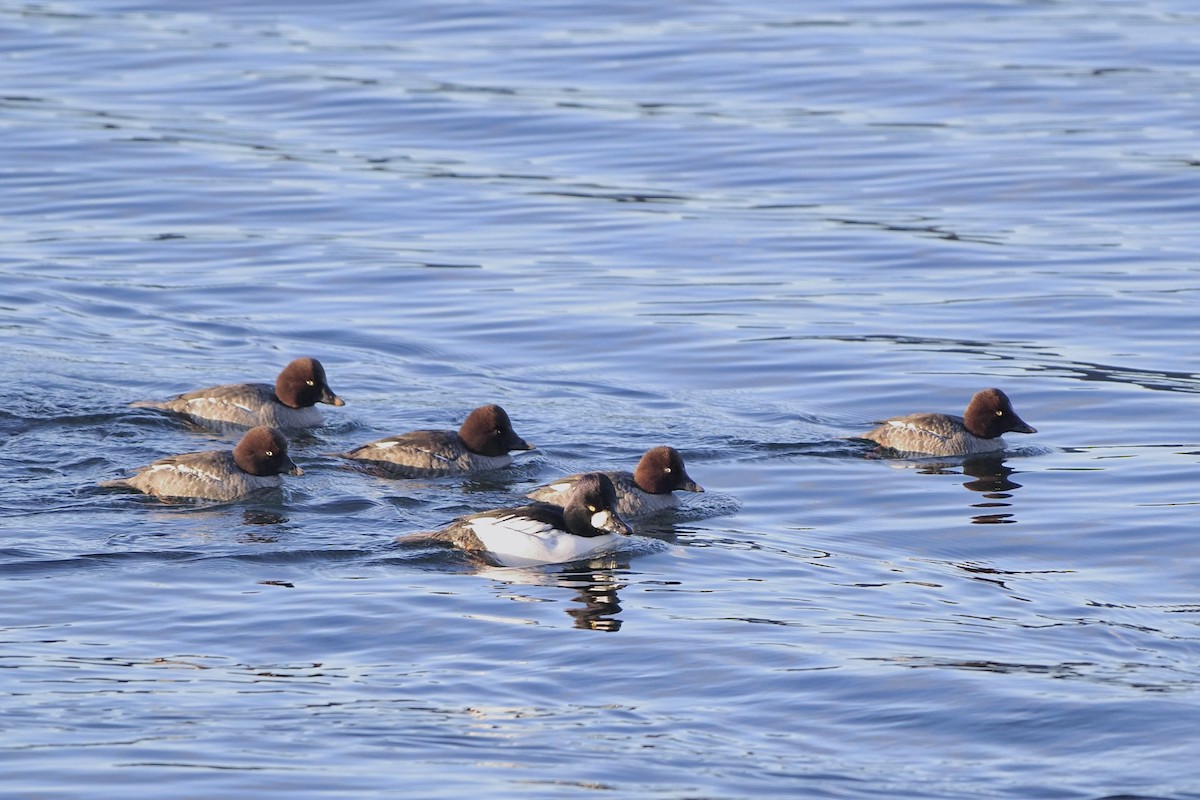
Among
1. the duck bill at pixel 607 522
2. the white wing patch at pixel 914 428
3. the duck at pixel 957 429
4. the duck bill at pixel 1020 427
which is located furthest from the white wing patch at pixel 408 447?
the duck bill at pixel 1020 427

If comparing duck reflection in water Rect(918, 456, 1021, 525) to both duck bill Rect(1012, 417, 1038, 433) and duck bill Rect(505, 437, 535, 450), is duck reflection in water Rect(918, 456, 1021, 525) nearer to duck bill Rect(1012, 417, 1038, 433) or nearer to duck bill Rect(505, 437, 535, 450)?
duck bill Rect(1012, 417, 1038, 433)

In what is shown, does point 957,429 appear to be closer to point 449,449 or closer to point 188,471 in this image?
point 449,449

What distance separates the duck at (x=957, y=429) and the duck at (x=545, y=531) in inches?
143

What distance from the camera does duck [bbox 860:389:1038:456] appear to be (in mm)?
17297

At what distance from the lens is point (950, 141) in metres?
30.9

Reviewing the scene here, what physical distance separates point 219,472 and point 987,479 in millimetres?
6359

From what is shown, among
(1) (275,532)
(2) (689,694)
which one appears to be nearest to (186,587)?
(1) (275,532)

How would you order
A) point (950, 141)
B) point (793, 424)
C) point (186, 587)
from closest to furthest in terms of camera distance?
point (186, 587)
point (793, 424)
point (950, 141)

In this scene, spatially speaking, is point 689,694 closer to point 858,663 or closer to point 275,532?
point 858,663

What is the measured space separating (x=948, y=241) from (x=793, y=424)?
318 inches

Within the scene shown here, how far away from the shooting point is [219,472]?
15.6 meters

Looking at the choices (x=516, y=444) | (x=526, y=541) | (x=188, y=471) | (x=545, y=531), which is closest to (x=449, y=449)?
(x=516, y=444)

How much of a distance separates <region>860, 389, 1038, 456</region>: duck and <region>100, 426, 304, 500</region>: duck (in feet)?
17.0

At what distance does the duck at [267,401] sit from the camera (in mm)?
17781
